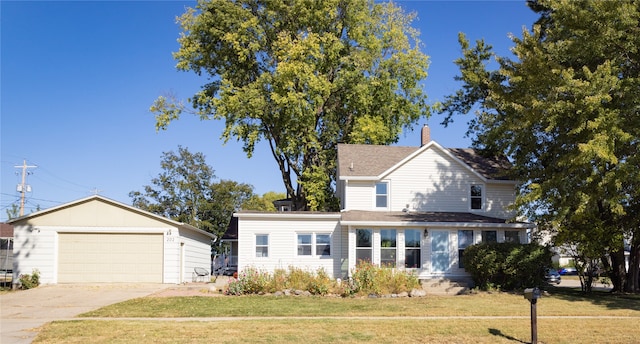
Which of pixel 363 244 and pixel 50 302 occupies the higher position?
pixel 363 244

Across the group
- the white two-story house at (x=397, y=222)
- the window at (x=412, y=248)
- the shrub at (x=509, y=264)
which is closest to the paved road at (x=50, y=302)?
the white two-story house at (x=397, y=222)

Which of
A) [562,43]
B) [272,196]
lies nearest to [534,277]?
[562,43]

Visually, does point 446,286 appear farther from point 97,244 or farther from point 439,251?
point 97,244

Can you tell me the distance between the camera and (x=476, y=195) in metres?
30.4

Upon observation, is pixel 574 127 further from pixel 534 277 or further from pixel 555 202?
pixel 534 277

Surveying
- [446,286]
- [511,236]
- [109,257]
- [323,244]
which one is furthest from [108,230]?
→ [511,236]

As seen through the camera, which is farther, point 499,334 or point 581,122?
point 581,122

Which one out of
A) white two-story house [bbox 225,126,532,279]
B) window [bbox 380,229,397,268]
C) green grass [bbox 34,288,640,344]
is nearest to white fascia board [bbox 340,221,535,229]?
white two-story house [bbox 225,126,532,279]

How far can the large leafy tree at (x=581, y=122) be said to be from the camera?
784 inches

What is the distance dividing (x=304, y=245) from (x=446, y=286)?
680 cm

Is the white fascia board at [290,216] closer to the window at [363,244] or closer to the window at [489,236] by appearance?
the window at [363,244]

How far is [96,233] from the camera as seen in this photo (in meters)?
27.7

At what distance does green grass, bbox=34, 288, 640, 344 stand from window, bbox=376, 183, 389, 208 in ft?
29.3

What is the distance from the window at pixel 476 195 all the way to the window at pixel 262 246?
10822 mm
